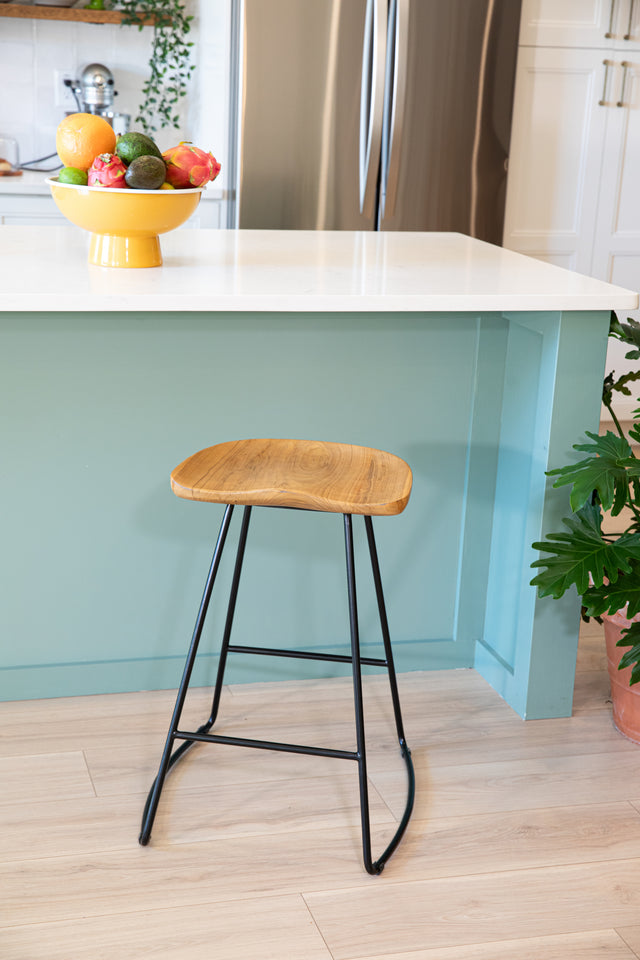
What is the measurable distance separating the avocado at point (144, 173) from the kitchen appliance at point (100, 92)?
7.15 feet

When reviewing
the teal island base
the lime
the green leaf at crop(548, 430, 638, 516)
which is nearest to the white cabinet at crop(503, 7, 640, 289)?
the teal island base

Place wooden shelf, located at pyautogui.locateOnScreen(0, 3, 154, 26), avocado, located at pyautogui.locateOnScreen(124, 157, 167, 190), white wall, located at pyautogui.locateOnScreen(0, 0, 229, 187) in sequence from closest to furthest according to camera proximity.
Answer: avocado, located at pyautogui.locateOnScreen(124, 157, 167, 190) < wooden shelf, located at pyautogui.locateOnScreen(0, 3, 154, 26) < white wall, located at pyautogui.locateOnScreen(0, 0, 229, 187)

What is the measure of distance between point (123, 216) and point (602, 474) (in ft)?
3.37

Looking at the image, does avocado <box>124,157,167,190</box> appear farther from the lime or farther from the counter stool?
the counter stool

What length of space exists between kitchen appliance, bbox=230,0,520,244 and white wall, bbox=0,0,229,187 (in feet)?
1.37

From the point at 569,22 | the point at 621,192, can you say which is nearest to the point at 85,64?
the point at 569,22

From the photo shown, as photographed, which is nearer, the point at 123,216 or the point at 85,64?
the point at 123,216

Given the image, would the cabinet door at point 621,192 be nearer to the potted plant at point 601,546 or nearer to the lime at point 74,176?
the potted plant at point 601,546

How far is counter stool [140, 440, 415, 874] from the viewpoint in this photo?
64.2 inches

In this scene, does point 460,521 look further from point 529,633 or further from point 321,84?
point 321,84

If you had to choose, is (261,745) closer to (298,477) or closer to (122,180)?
(298,477)

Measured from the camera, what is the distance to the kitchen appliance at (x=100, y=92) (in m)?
3.85

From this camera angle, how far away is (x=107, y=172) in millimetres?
1856

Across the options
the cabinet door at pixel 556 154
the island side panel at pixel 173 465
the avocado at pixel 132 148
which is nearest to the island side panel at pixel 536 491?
the island side panel at pixel 173 465
